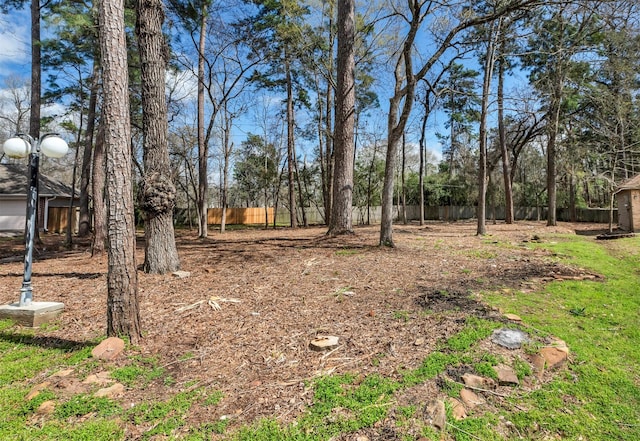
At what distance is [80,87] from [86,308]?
12.8 meters

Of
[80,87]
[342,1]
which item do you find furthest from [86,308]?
[80,87]

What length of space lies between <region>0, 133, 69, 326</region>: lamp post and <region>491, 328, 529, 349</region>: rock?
14.6 ft

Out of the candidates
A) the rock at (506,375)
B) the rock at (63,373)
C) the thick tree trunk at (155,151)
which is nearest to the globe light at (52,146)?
the thick tree trunk at (155,151)

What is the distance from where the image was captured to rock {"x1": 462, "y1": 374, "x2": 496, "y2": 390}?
7.30 ft

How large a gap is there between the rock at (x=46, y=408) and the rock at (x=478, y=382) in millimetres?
2670

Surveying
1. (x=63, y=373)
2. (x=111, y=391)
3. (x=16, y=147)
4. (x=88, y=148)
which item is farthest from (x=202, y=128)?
(x=111, y=391)

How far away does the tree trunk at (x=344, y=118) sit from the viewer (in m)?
7.89

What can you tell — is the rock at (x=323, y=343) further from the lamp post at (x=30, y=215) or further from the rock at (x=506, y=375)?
the lamp post at (x=30, y=215)

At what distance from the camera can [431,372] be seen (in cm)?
234

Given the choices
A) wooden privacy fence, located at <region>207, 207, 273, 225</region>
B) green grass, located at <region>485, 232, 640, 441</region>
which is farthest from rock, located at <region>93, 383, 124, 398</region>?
wooden privacy fence, located at <region>207, 207, 273, 225</region>

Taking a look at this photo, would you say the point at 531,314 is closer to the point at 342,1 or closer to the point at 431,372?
the point at 431,372

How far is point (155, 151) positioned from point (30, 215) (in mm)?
1771

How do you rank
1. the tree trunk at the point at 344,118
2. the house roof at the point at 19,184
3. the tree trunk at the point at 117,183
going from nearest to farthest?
the tree trunk at the point at 117,183, the tree trunk at the point at 344,118, the house roof at the point at 19,184

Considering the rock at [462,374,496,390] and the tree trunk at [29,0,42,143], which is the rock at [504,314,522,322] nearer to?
the rock at [462,374,496,390]
